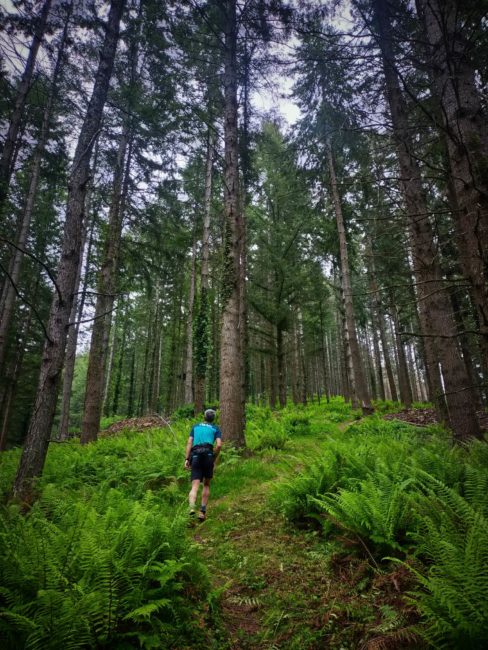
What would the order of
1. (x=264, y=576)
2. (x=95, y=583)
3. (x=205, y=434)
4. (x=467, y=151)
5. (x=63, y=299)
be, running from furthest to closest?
(x=205, y=434)
(x=63, y=299)
(x=264, y=576)
(x=467, y=151)
(x=95, y=583)

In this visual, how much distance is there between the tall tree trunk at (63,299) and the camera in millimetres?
4934

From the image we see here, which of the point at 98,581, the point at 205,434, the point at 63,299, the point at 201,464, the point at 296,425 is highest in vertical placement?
the point at 63,299

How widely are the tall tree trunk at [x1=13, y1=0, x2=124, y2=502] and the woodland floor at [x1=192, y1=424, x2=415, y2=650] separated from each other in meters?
2.78

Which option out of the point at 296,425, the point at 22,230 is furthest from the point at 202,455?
the point at 22,230

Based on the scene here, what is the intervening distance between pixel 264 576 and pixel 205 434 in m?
2.71

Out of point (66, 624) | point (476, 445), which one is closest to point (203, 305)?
point (476, 445)

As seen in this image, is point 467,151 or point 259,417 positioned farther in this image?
point 259,417

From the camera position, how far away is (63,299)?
525 cm

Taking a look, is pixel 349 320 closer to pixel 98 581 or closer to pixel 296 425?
pixel 296 425

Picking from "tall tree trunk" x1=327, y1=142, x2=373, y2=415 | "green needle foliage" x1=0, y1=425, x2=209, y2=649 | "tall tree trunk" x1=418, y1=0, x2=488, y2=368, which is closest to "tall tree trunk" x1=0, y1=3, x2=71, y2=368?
"green needle foliage" x1=0, y1=425, x2=209, y2=649

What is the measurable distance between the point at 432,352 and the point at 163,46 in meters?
11.4

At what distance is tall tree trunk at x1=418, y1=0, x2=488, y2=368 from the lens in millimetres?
2750

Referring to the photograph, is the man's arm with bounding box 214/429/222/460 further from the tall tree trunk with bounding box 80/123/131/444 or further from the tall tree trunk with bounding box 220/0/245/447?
the tall tree trunk with bounding box 80/123/131/444

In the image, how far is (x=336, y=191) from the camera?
14.4 meters
